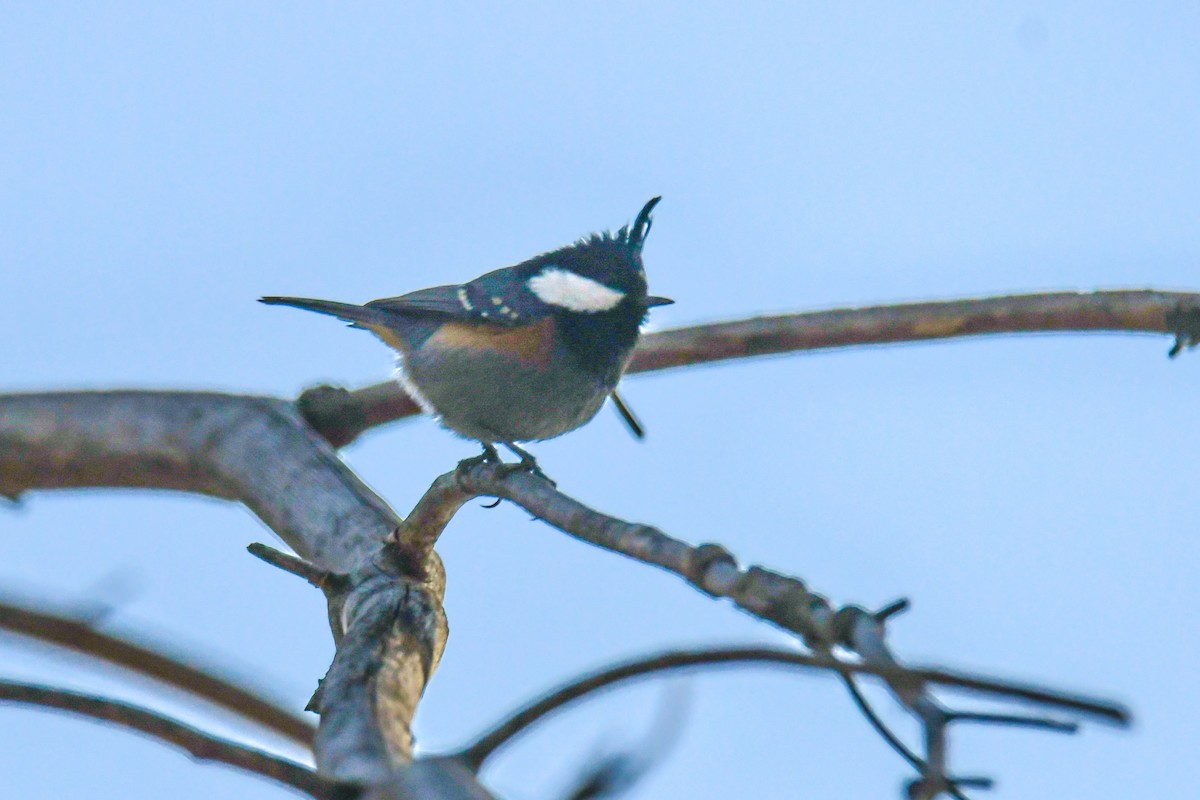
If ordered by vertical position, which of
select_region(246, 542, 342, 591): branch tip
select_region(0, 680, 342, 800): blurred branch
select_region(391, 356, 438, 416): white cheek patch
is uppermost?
select_region(391, 356, 438, 416): white cheek patch

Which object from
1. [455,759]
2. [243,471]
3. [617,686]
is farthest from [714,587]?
[243,471]

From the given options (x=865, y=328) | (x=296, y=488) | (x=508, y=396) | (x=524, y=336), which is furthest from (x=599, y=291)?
(x=296, y=488)

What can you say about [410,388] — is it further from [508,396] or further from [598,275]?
[598,275]

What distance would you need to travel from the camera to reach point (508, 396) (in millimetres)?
5840

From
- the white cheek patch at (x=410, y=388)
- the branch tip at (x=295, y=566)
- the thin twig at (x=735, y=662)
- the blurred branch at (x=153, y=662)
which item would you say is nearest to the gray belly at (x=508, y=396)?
the white cheek patch at (x=410, y=388)

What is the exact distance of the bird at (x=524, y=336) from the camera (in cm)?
586

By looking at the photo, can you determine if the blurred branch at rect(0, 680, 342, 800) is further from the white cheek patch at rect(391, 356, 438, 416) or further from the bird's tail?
the bird's tail

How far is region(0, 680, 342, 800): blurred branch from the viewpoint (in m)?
→ 2.12

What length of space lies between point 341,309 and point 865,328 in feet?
9.11

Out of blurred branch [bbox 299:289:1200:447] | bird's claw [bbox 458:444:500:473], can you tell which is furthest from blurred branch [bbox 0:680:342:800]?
blurred branch [bbox 299:289:1200:447]

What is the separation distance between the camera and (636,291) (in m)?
6.29

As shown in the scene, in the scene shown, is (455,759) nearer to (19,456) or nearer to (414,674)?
(414,674)

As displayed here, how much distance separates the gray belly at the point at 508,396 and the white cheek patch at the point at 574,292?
41cm

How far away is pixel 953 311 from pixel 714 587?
394 cm
